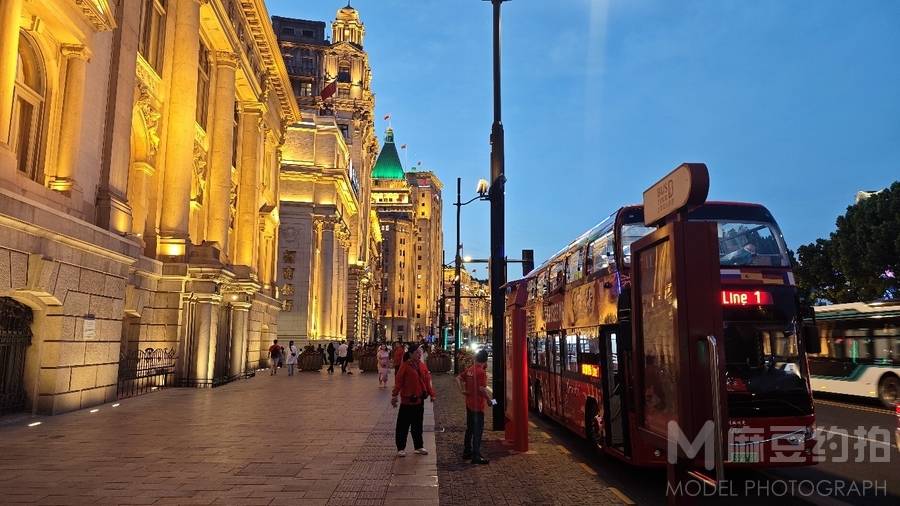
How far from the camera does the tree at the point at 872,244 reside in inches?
1403

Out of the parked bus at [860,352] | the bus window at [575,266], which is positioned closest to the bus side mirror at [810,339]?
the bus window at [575,266]

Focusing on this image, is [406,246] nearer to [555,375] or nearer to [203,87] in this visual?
[203,87]

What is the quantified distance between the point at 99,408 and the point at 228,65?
17.9m

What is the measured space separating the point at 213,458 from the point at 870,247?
38.3 m

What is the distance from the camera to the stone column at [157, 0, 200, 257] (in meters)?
23.3

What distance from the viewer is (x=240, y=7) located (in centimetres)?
3108

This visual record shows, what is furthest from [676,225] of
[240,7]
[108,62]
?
[240,7]

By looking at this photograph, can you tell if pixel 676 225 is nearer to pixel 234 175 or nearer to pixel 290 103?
pixel 234 175

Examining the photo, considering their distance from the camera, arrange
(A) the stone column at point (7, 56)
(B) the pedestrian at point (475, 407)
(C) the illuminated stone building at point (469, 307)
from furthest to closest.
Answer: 1. (C) the illuminated stone building at point (469, 307)
2. (A) the stone column at point (7, 56)
3. (B) the pedestrian at point (475, 407)

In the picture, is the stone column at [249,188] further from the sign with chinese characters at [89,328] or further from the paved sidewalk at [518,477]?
the paved sidewalk at [518,477]

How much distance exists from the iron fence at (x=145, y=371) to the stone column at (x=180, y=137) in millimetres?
3742

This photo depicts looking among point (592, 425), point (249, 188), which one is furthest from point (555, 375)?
point (249, 188)

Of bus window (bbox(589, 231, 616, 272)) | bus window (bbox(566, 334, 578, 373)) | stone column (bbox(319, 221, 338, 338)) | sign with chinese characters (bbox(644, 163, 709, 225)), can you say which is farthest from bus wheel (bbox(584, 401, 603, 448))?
stone column (bbox(319, 221, 338, 338))

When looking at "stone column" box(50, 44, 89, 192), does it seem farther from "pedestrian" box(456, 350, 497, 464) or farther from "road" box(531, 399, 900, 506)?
"road" box(531, 399, 900, 506)
